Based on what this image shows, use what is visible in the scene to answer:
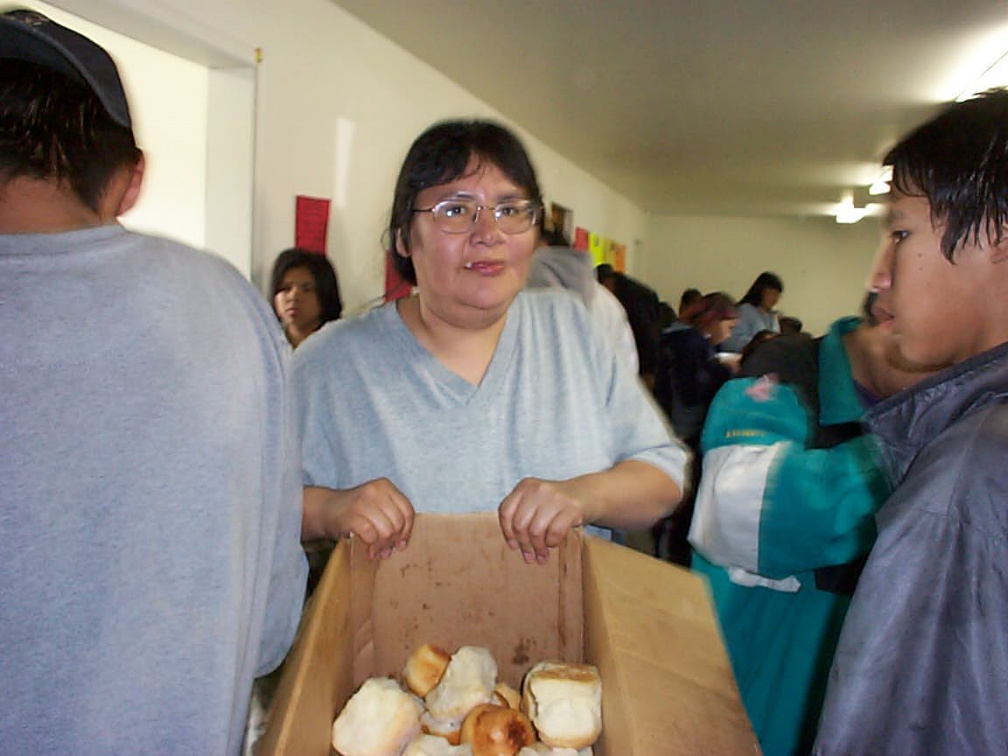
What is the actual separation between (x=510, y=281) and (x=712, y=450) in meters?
0.41

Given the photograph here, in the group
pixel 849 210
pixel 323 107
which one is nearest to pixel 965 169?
pixel 323 107

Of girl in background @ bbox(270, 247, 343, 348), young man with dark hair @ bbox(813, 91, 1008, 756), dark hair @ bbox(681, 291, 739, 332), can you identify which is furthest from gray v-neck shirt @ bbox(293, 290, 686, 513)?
dark hair @ bbox(681, 291, 739, 332)

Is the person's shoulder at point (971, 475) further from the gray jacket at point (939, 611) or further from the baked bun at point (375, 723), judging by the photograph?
the baked bun at point (375, 723)

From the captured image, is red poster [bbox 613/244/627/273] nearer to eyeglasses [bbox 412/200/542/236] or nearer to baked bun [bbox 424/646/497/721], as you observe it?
eyeglasses [bbox 412/200/542/236]

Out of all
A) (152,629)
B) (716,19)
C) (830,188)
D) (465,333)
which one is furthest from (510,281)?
(830,188)

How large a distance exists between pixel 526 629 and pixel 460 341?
0.44 metres

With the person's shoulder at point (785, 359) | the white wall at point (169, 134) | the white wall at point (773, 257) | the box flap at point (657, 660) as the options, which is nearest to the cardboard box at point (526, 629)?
the box flap at point (657, 660)

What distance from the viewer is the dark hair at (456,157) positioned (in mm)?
1100

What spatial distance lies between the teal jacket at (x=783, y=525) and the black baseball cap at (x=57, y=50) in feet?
2.92

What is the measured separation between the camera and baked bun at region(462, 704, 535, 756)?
30.2 inches

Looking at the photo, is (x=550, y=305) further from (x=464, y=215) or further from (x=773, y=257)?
(x=773, y=257)

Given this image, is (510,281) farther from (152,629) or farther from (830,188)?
(830,188)

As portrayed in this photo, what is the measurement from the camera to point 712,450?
1.12 meters

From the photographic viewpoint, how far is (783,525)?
3.24 ft
